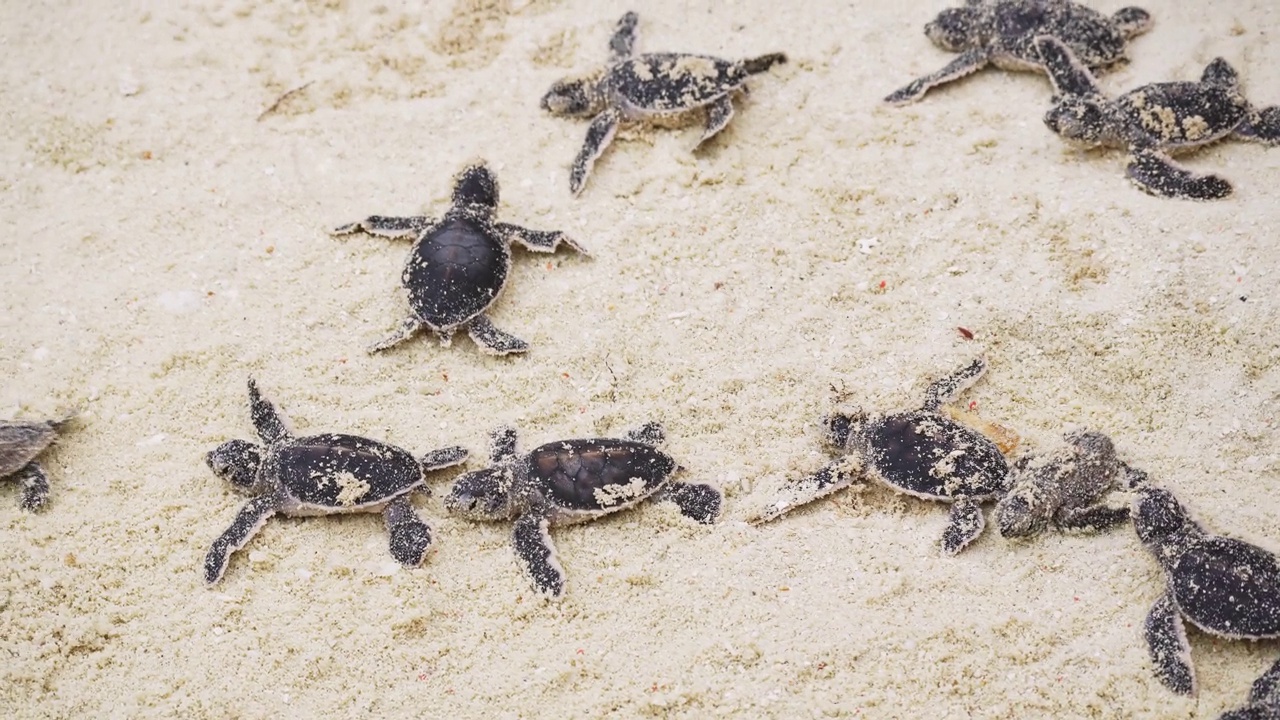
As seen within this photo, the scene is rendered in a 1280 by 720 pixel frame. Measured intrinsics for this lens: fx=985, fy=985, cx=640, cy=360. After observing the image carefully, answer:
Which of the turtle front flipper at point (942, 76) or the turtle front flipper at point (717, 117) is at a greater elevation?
the turtle front flipper at point (942, 76)

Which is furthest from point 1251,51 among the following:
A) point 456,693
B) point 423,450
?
point 456,693

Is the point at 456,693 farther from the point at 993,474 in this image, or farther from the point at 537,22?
the point at 537,22

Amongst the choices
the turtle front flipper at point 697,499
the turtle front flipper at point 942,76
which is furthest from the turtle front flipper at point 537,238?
the turtle front flipper at point 942,76

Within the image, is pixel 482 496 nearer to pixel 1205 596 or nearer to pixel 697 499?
pixel 697 499

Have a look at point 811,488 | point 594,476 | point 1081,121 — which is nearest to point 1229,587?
point 811,488

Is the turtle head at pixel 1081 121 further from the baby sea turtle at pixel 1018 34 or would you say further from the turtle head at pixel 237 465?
the turtle head at pixel 237 465

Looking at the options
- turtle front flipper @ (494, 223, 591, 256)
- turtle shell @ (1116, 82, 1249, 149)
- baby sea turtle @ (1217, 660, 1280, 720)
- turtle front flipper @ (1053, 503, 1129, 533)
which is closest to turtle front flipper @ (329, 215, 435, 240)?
turtle front flipper @ (494, 223, 591, 256)
